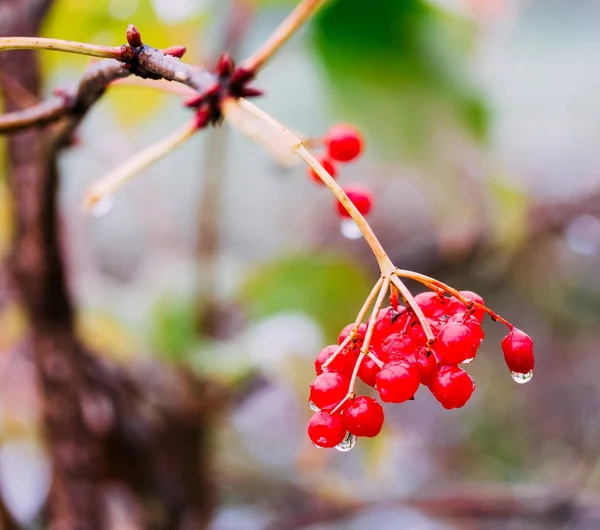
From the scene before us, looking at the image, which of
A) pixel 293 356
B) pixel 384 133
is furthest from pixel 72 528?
pixel 384 133

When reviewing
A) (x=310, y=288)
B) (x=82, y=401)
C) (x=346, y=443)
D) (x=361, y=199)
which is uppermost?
(x=361, y=199)

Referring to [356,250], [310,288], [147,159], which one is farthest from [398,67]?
[356,250]

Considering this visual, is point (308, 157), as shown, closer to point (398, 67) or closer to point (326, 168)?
point (326, 168)

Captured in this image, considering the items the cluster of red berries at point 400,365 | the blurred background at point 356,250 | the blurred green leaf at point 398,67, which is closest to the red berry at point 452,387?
the cluster of red berries at point 400,365

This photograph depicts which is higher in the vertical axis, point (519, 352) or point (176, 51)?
→ point (176, 51)

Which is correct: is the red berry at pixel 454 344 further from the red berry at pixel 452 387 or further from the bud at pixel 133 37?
the bud at pixel 133 37

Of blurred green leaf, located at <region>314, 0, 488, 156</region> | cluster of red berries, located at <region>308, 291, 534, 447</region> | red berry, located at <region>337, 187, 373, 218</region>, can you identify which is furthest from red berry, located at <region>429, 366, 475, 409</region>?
blurred green leaf, located at <region>314, 0, 488, 156</region>

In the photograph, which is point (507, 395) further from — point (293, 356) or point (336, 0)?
point (336, 0)

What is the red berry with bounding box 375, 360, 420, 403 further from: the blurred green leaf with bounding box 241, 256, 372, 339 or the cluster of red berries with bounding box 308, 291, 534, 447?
the blurred green leaf with bounding box 241, 256, 372, 339
